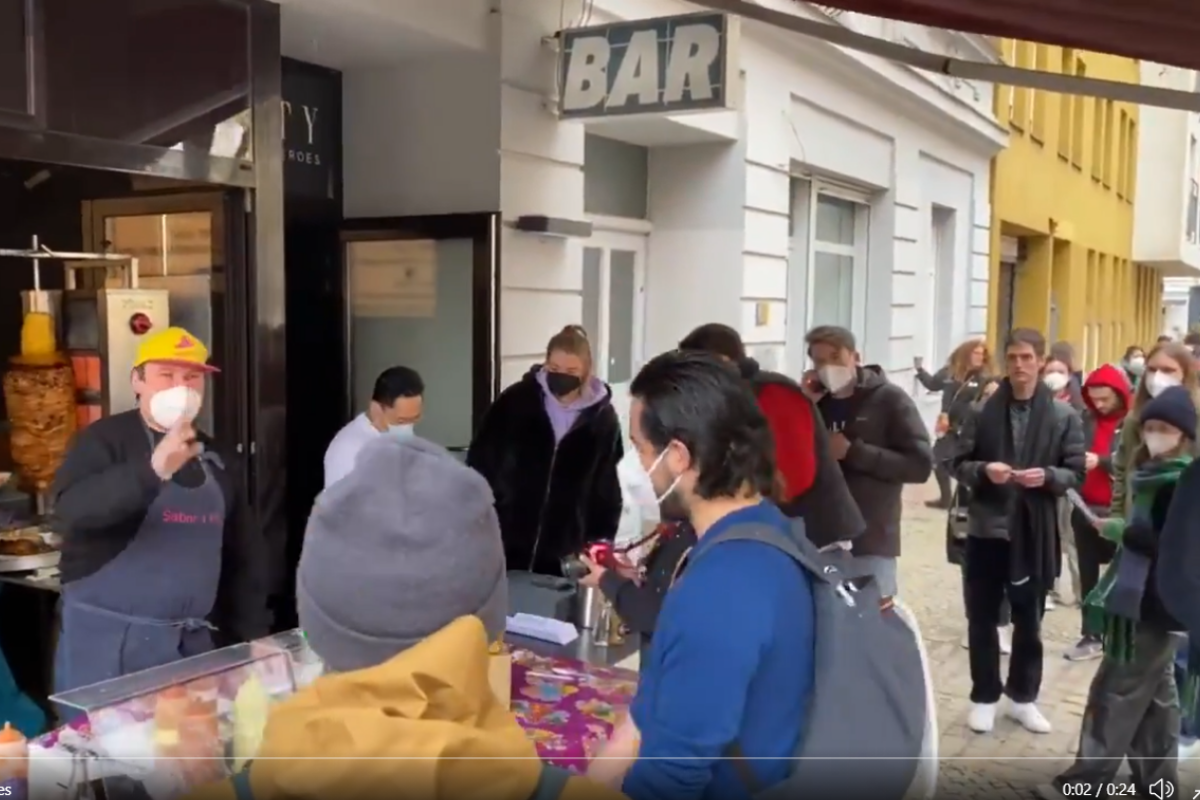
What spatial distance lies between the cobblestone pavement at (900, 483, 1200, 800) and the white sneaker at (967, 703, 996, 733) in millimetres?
31

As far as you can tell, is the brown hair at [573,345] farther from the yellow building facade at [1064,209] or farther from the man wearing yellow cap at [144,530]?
the yellow building facade at [1064,209]

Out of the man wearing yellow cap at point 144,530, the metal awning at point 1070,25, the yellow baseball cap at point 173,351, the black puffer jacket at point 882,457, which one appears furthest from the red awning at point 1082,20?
the man wearing yellow cap at point 144,530

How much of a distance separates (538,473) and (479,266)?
58.4 inches

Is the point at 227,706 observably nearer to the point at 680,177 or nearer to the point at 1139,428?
the point at 1139,428

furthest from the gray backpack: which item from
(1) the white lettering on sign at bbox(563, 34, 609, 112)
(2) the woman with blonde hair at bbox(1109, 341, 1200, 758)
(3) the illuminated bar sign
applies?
(1) the white lettering on sign at bbox(563, 34, 609, 112)

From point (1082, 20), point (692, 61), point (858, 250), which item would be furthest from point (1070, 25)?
point (858, 250)

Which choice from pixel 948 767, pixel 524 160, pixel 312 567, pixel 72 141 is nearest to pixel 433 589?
pixel 312 567

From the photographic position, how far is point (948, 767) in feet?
14.3

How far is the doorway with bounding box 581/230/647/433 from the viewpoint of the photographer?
7371 millimetres

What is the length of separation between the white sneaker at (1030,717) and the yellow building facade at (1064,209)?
831 cm

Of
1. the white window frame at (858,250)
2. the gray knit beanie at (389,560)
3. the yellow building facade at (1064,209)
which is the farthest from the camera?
the yellow building facade at (1064,209)

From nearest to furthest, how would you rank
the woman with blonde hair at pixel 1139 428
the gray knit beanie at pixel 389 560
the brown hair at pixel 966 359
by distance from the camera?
the gray knit beanie at pixel 389 560, the woman with blonde hair at pixel 1139 428, the brown hair at pixel 966 359

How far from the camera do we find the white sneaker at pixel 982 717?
4863 mm

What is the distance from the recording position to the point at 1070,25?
3492 millimetres
